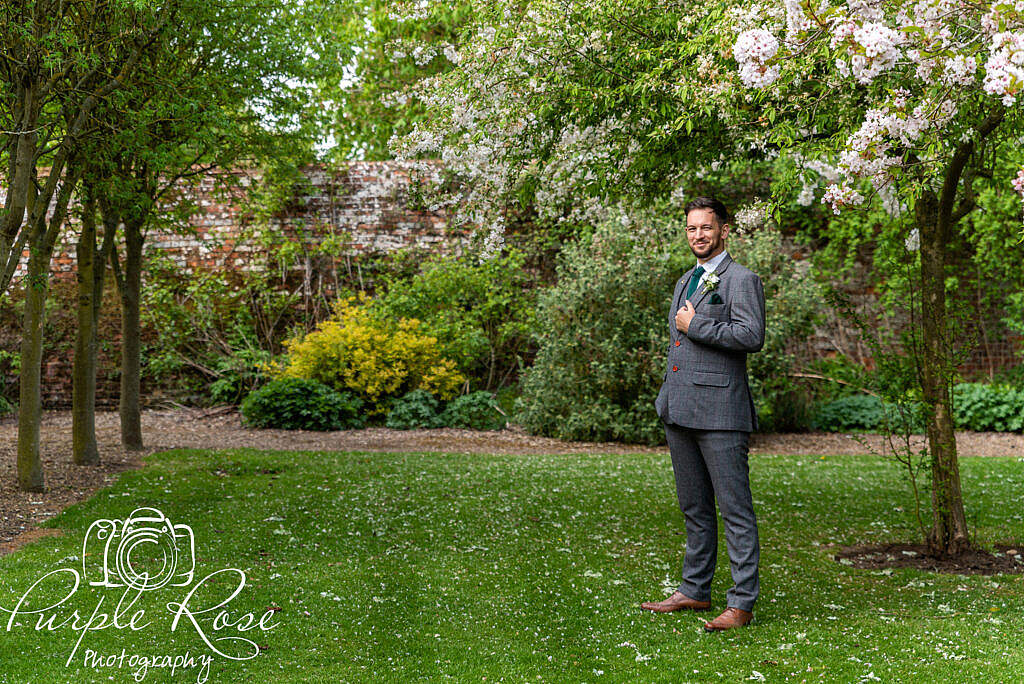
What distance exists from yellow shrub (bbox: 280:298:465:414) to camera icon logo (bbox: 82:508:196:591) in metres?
5.66

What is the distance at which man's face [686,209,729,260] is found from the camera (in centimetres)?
386

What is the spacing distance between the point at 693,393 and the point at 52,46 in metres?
4.61

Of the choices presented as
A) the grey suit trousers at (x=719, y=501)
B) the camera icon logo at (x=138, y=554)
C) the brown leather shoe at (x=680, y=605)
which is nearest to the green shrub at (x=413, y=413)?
the camera icon logo at (x=138, y=554)

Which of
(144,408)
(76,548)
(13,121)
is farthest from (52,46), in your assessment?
(144,408)

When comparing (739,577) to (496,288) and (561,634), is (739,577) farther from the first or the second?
(496,288)

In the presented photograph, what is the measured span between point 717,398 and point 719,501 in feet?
1.59

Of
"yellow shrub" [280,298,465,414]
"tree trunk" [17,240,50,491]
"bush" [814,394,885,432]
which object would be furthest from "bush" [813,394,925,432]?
"tree trunk" [17,240,50,491]

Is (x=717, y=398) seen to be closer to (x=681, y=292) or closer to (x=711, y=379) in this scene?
(x=711, y=379)

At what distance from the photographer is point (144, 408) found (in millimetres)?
12922

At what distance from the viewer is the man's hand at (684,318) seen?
150 inches

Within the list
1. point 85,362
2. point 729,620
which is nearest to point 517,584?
point 729,620

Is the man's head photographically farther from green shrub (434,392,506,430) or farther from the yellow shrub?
the yellow shrub

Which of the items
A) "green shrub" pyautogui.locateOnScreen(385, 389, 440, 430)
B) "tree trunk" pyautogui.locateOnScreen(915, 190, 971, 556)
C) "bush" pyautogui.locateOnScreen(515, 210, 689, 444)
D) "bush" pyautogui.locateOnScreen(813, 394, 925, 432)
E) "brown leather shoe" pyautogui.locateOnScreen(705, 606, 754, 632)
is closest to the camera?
"brown leather shoe" pyautogui.locateOnScreen(705, 606, 754, 632)

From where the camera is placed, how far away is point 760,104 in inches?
204
